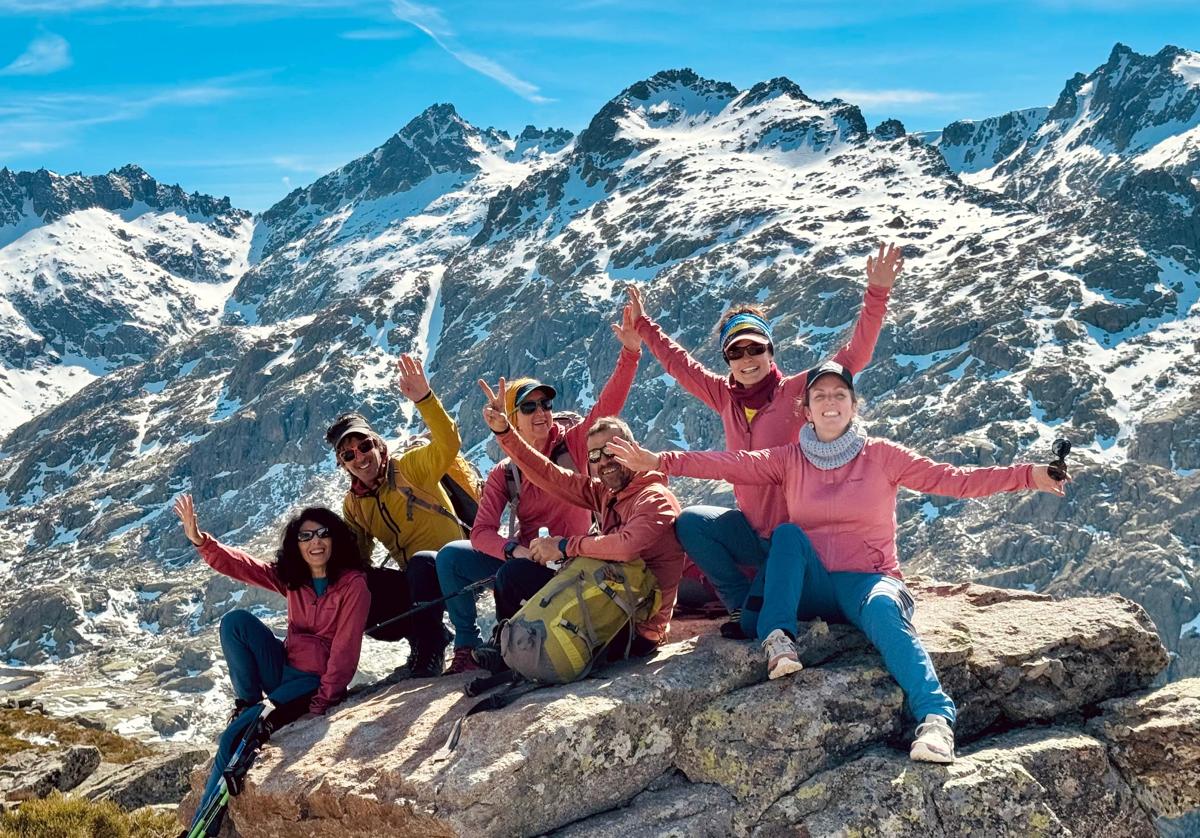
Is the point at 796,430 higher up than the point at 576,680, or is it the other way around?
the point at 796,430

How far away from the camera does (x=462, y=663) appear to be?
11.9m

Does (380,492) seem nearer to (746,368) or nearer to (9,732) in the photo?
(746,368)

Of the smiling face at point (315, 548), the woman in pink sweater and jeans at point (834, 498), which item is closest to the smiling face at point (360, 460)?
the smiling face at point (315, 548)

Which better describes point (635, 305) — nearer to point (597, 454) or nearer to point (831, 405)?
point (597, 454)

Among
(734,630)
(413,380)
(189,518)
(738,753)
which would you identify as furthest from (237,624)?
(738,753)

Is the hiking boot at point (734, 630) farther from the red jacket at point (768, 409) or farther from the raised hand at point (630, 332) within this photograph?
the raised hand at point (630, 332)

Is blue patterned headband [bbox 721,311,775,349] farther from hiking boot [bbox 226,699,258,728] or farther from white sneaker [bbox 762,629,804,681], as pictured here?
hiking boot [bbox 226,699,258,728]

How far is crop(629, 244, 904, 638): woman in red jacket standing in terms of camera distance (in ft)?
33.5

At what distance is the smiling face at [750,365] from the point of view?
11.3m

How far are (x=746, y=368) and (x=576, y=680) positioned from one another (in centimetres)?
432

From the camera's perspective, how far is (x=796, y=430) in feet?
37.5

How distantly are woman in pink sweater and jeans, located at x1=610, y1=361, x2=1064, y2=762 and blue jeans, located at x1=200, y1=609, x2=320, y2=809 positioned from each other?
5.07 metres

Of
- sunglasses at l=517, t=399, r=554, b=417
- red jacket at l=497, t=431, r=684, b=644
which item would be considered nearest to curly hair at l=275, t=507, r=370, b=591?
red jacket at l=497, t=431, r=684, b=644

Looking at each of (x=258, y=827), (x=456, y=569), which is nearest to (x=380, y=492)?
(x=456, y=569)
